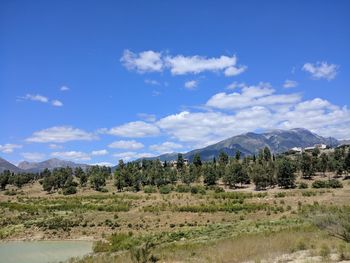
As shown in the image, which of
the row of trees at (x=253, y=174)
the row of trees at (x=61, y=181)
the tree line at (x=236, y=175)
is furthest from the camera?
Answer: the row of trees at (x=61, y=181)

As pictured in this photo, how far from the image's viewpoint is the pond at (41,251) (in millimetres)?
34247

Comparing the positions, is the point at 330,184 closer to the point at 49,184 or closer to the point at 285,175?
the point at 285,175

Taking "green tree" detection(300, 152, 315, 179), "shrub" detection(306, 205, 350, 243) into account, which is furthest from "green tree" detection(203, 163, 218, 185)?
"shrub" detection(306, 205, 350, 243)

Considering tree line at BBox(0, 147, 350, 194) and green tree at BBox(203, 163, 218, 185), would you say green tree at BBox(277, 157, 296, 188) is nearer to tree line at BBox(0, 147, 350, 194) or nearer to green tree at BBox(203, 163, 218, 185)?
tree line at BBox(0, 147, 350, 194)

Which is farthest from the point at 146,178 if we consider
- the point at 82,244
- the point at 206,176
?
the point at 82,244

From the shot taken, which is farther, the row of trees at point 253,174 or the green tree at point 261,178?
the green tree at point 261,178

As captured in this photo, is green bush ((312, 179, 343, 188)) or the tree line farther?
the tree line

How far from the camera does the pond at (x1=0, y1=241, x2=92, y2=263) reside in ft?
112

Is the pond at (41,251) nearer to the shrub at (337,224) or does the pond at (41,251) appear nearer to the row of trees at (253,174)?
the shrub at (337,224)

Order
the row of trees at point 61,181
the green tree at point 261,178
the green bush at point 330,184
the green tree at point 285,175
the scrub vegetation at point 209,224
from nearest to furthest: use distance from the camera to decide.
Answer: the scrub vegetation at point 209,224 < the green bush at point 330,184 < the green tree at point 285,175 < the green tree at point 261,178 < the row of trees at point 61,181

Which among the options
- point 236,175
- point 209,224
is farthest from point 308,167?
point 209,224

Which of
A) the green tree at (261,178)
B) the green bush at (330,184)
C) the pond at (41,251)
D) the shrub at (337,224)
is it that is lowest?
the pond at (41,251)

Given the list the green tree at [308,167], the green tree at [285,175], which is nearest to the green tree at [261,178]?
the green tree at [285,175]

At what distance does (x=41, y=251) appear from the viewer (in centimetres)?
3947
